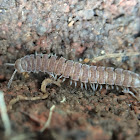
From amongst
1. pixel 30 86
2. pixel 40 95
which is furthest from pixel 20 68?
pixel 40 95

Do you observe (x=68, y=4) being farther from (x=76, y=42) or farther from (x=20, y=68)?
(x=20, y=68)

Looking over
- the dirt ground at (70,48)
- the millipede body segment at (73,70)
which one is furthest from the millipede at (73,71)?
the dirt ground at (70,48)

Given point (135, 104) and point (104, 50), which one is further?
point (104, 50)

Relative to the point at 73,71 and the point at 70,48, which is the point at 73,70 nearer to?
the point at 73,71

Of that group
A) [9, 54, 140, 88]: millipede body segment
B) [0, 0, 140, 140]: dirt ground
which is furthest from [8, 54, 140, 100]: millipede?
[0, 0, 140, 140]: dirt ground

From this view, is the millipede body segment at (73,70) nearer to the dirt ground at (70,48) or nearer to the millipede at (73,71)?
the millipede at (73,71)

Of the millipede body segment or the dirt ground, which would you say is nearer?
the dirt ground

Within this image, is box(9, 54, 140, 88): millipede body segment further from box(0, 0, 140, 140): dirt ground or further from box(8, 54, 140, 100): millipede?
box(0, 0, 140, 140): dirt ground
